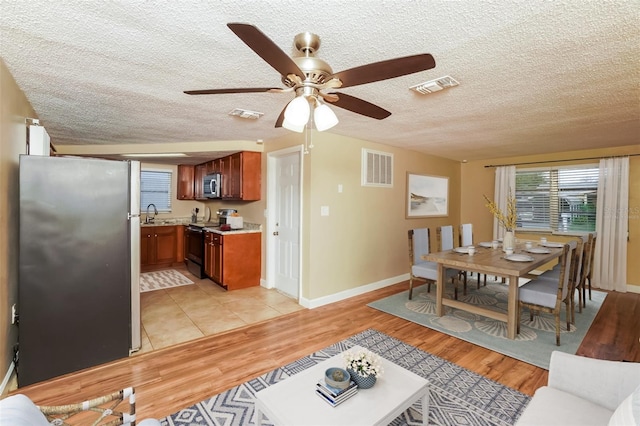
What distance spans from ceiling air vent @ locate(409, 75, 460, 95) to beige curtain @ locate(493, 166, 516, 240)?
163 inches

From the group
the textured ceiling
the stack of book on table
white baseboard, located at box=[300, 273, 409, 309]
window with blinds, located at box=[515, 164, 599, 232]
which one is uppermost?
the textured ceiling

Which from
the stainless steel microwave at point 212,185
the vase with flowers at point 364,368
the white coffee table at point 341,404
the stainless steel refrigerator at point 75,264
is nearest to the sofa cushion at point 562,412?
the white coffee table at point 341,404

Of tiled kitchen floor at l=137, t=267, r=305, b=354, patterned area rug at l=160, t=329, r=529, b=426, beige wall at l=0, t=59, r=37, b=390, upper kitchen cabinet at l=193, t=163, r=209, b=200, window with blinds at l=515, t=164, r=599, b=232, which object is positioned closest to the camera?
patterned area rug at l=160, t=329, r=529, b=426

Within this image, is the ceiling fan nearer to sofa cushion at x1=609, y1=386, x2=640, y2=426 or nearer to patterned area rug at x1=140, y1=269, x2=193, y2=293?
sofa cushion at x1=609, y1=386, x2=640, y2=426

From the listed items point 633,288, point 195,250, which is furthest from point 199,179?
point 633,288

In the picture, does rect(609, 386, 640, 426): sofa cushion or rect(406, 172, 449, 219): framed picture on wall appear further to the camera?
Result: rect(406, 172, 449, 219): framed picture on wall

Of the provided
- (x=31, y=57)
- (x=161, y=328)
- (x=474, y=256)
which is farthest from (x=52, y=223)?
(x=474, y=256)

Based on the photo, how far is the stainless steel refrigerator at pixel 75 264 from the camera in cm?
221

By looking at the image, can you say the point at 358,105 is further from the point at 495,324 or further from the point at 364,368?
the point at 495,324

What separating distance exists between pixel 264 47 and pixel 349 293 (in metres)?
3.63

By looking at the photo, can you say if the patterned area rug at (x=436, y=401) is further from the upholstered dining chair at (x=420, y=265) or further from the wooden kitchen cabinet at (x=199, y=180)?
the wooden kitchen cabinet at (x=199, y=180)

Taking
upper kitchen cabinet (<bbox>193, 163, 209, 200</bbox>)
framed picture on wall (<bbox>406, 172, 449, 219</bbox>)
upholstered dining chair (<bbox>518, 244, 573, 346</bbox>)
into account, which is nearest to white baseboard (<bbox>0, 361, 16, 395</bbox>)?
upper kitchen cabinet (<bbox>193, 163, 209, 200</bbox>)

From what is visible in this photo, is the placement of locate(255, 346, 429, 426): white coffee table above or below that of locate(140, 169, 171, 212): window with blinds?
below

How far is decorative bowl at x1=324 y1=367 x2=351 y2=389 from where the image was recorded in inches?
60.6
